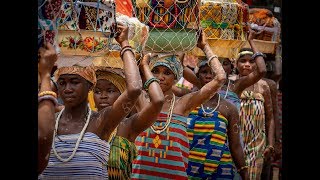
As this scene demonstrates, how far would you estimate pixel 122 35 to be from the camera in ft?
14.3

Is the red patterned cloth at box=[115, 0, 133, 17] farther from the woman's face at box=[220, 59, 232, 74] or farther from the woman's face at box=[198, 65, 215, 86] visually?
the woman's face at box=[220, 59, 232, 74]

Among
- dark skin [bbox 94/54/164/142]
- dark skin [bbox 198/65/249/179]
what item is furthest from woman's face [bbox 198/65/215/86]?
dark skin [bbox 94/54/164/142]

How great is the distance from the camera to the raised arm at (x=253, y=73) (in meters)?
6.06

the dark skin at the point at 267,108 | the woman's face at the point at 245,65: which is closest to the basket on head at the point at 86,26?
the woman's face at the point at 245,65

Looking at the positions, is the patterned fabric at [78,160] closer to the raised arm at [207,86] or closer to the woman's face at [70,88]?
the woman's face at [70,88]

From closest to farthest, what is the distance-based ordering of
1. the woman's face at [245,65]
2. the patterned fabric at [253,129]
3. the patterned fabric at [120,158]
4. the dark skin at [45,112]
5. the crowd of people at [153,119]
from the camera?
the dark skin at [45,112]
the crowd of people at [153,119]
the patterned fabric at [120,158]
the woman's face at [245,65]
the patterned fabric at [253,129]

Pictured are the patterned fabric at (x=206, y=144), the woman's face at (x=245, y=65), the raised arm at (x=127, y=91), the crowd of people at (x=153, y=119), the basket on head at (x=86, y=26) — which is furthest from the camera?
the woman's face at (x=245, y=65)

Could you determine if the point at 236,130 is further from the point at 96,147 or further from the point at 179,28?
the point at 96,147

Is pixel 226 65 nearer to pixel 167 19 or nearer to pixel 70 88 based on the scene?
pixel 167 19

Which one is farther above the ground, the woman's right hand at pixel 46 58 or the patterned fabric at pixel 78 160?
the woman's right hand at pixel 46 58

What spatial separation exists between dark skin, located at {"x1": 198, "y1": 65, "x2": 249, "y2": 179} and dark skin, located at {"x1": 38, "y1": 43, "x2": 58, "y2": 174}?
8.05 feet

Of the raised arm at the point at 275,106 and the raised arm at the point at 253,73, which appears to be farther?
the raised arm at the point at 275,106

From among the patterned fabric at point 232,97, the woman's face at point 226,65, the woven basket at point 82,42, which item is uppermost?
the woven basket at point 82,42
